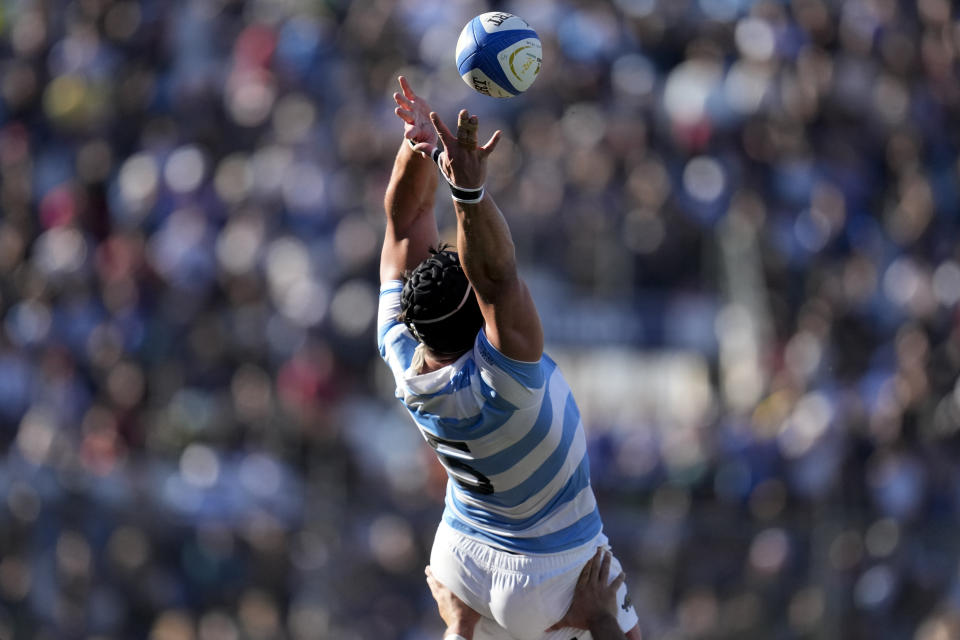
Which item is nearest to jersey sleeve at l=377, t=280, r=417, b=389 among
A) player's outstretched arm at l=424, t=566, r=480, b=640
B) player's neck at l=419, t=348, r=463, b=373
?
player's neck at l=419, t=348, r=463, b=373

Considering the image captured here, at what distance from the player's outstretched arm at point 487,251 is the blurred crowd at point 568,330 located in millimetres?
5525

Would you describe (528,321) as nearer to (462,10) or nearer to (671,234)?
(671,234)

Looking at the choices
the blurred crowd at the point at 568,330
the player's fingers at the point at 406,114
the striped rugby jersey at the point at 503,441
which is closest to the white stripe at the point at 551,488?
the striped rugby jersey at the point at 503,441

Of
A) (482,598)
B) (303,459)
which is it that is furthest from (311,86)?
(482,598)

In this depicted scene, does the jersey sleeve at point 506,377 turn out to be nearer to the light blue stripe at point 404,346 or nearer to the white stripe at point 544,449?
the white stripe at point 544,449

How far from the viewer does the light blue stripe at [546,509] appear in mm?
5629

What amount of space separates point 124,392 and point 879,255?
5794mm

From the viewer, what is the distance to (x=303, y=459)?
10.9 m

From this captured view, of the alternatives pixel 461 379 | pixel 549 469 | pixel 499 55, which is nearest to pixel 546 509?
pixel 549 469

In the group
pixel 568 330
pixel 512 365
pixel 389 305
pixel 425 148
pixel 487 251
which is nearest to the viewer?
pixel 487 251

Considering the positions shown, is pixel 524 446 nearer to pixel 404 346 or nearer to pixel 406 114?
pixel 404 346

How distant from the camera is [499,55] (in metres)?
5.64

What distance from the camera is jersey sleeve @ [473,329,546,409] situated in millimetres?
5098

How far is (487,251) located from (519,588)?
57.0 inches
